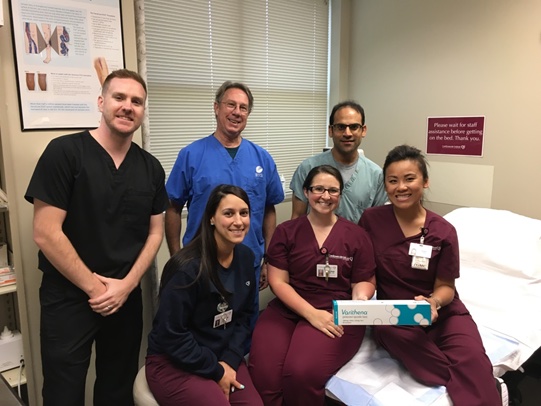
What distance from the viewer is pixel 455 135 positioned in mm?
2613

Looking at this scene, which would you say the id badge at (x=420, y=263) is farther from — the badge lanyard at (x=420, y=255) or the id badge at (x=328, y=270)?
the id badge at (x=328, y=270)

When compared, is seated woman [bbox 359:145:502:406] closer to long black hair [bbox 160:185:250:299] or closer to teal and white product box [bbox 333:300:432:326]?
teal and white product box [bbox 333:300:432:326]

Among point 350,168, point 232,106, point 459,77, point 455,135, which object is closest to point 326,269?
point 350,168

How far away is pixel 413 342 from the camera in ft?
4.91

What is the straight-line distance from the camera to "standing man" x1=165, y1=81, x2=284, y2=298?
6.15 feet

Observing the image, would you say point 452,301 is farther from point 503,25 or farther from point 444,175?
point 503,25

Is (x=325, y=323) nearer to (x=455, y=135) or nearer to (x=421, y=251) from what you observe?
(x=421, y=251)

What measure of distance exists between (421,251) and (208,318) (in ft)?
2.78

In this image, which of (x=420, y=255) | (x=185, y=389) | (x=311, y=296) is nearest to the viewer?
(x=185, y=389)

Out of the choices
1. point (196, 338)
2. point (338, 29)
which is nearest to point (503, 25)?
point (338, 29)

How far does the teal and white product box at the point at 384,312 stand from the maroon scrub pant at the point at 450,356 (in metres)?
0.12

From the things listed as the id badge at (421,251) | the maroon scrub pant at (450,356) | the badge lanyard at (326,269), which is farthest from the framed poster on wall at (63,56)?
the maroon scrub pant at (450,356)

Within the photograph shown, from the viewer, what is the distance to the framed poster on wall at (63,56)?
1.67 meters

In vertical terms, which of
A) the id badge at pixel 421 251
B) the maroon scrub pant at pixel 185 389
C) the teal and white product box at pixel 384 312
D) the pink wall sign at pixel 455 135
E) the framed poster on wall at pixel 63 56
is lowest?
the maroon scrub pant at pixel 185 389
